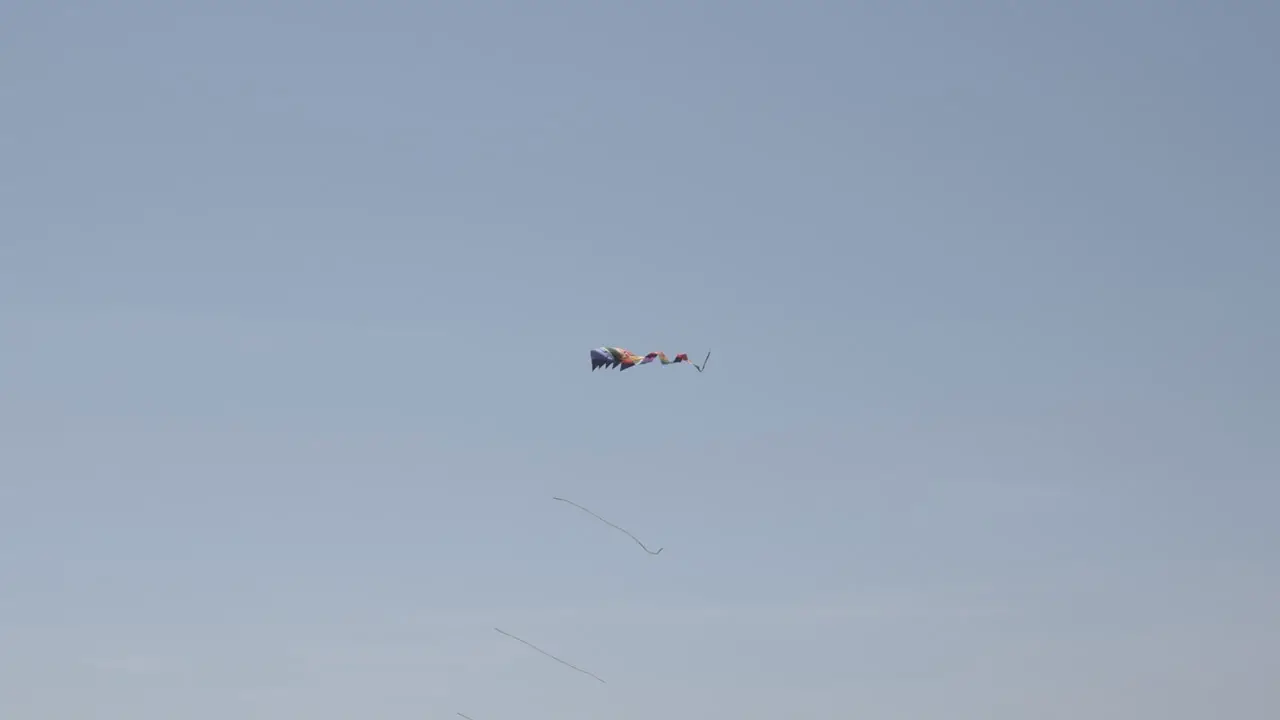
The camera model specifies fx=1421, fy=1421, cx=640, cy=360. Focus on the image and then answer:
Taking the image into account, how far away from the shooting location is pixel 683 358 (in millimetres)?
133500

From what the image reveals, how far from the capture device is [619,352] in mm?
138000

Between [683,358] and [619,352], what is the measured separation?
758 centimetres
